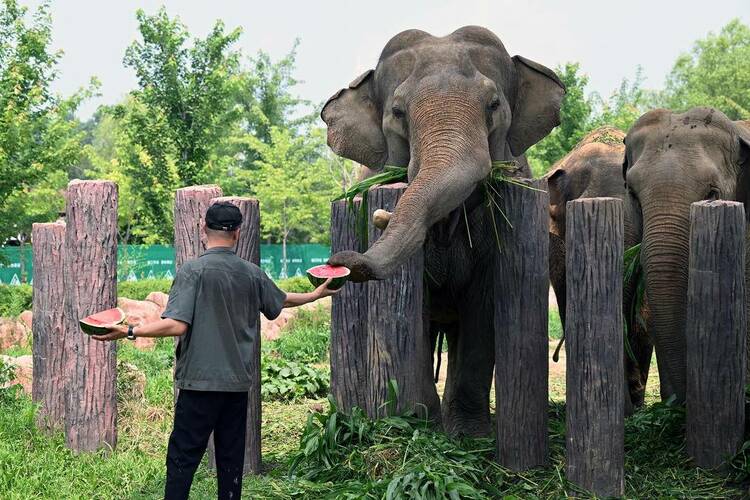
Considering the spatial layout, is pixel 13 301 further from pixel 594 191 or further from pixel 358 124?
pixel 358 124

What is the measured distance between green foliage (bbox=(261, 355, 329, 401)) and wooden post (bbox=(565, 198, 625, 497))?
15.4 feet

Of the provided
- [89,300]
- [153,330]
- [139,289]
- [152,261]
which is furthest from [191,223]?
[152,261]

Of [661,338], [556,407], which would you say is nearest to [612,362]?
[661,338]

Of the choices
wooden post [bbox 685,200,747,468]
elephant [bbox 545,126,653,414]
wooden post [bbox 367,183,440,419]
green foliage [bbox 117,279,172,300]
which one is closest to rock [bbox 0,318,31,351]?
elephant [bbox 545,126,653,414]

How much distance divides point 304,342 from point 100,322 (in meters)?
8.40

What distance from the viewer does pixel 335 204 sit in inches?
240

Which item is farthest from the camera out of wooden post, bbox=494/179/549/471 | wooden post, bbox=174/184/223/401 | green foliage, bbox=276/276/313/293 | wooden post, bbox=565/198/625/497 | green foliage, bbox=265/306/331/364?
green foliage, bbox=276/276/313/293

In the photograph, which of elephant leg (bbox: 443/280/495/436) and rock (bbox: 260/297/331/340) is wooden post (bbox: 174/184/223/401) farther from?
rock (bbox: 260/297/331/340)

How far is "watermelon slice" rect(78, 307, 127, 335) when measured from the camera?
4.30 m

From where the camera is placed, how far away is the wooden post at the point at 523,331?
5.49 metres

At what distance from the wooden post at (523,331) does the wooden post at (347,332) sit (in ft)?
3.05

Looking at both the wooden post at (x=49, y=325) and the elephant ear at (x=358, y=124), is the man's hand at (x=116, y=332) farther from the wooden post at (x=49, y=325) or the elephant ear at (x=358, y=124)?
the wooden post at (x=49, y=325)

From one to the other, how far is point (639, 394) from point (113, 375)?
4.74 metres

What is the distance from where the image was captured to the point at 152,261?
31516mm
